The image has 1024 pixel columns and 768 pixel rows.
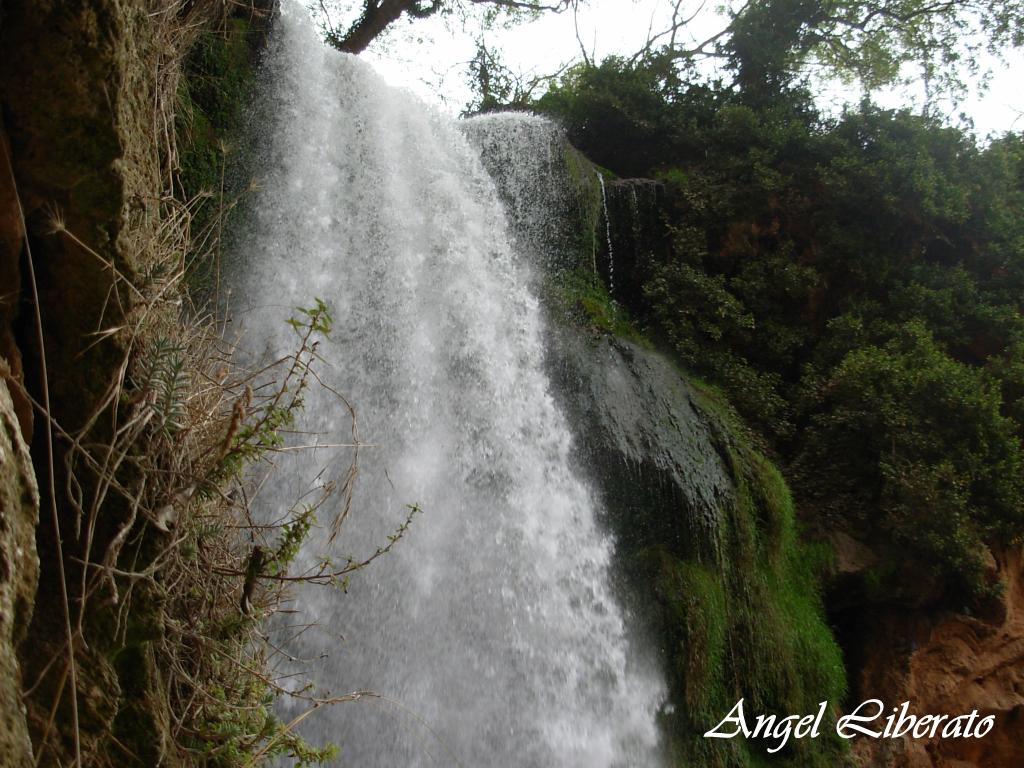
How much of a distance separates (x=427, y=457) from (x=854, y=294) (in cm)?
579

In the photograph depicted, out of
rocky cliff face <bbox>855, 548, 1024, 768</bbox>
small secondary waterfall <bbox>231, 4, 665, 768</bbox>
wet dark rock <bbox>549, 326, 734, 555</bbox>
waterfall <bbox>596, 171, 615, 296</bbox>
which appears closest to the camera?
small secondary waterfall <bbox>231, 4, 665, 768</bbox>

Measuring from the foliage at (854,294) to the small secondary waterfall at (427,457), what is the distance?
97.3 inches

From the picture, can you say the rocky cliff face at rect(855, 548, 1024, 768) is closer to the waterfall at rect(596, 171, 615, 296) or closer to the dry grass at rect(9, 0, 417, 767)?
the waterfall at rect(596, 171, 615, 296)

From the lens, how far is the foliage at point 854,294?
6.69 m

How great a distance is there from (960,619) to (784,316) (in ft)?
12.2

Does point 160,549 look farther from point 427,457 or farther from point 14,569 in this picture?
point 427,457

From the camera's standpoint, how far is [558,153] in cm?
877

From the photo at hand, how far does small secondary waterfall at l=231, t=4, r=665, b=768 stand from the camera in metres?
4.65

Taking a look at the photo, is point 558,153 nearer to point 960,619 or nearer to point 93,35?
point 960,619

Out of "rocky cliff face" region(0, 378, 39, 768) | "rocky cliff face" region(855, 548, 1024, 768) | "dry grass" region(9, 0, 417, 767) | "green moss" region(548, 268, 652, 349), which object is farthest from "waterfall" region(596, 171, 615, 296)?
"rocky cliff face" region(0, 378, 39, 768)

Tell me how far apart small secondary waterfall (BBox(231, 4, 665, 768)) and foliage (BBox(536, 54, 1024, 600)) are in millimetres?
2472

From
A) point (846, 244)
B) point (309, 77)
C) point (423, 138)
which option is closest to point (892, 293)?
point (846, 244)

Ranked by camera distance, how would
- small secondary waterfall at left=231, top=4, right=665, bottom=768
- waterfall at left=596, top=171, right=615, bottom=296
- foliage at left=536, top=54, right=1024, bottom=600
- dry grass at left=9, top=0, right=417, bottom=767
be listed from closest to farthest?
dry grass at left=9, top=0, right=417, bottom=767
small secondary waterfall at left=231, top=4, right=665, bottom=768
foliage at left=536, top=54, right=1024, bottom=600
waterfall at left=596, top=171, right=615, bottom=296

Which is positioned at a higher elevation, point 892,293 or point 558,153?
point 558,153
